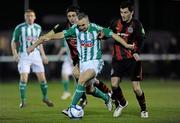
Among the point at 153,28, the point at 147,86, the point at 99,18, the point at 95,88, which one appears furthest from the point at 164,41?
the point at 95,88

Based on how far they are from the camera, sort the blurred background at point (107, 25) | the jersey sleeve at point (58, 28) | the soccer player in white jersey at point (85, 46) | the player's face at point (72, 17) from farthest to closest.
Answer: the blurred background at point (107, 25)
the jersey sleeve at point (58, 28)
the player's face at point (72, 17)
the soccer player in white jersey at point (85, 46)

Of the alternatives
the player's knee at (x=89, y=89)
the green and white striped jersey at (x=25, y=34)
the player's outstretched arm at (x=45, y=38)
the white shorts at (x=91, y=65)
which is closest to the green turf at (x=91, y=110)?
the player's knee at (x=89, y=89)

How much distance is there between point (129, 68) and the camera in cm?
1132

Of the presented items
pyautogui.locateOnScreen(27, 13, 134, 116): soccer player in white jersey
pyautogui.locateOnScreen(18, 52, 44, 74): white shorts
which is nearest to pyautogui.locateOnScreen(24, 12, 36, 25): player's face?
pyautogui.locateOnScreen(18, 52, 44, 74): white shorts

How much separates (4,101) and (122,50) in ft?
15.8

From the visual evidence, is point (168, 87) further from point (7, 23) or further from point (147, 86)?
point (7, 23)

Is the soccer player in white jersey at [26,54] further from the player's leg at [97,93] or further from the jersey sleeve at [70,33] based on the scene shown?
the jersey sleeve at [70,33]

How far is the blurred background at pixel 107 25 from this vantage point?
24.2m

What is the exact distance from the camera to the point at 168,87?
800 inches

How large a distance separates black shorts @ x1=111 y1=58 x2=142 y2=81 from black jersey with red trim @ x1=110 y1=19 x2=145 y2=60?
0.30 ft

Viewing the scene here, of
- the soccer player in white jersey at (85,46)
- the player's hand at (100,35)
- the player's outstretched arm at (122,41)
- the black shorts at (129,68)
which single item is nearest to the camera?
A: the player's outstretched arm at (122,41)

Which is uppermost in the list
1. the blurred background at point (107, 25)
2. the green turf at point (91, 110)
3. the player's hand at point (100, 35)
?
the player's hand at point (100, 35)

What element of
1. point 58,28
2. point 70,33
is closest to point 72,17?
point 58,28

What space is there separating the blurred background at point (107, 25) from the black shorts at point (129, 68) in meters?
12.4
